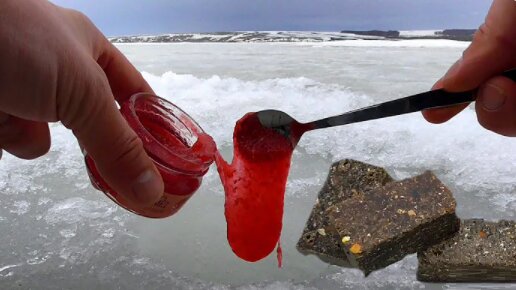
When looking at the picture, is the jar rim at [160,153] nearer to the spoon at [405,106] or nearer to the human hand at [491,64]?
the spoon at [405,106]

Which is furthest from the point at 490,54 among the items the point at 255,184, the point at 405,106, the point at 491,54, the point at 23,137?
the point at 23,137

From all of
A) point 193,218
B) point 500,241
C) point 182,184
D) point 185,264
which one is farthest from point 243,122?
point 500,241

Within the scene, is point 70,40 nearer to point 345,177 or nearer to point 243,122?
point 243,122

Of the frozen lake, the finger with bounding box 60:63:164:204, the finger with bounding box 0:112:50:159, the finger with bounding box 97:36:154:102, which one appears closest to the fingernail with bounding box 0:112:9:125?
the finger with bounding box 0:112:50:159

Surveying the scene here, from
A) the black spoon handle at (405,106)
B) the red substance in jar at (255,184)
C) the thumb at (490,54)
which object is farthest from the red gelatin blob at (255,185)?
the thumb at (490,54)

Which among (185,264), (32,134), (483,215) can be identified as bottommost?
(483,215)
